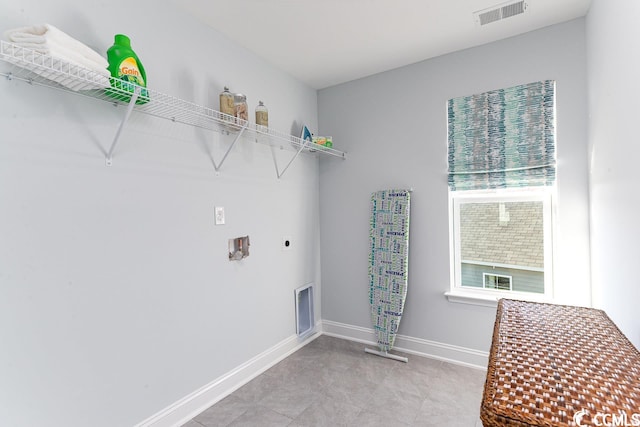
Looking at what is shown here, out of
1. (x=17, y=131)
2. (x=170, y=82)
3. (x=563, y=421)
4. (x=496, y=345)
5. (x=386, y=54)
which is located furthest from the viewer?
(x=386, y=54)

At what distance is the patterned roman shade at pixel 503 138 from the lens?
86.4 inches

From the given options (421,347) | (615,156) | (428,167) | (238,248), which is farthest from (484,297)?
(238,248)

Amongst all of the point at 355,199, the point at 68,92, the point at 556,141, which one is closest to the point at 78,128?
the point at 68,92

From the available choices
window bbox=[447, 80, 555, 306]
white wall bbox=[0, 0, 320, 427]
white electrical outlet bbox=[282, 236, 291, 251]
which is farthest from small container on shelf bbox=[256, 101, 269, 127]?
window bbox=[447, 80, 555, 306]

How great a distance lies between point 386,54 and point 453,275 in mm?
1884

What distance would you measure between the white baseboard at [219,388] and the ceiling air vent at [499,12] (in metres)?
2.81

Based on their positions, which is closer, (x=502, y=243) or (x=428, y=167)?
(x=502, y=243)

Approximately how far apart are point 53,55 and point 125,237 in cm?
84

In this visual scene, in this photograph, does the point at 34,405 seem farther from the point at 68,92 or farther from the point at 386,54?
the point at 386,54

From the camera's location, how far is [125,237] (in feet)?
5.29

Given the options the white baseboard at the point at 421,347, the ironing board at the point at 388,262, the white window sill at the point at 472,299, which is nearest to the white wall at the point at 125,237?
the white baseboard at the point at 421,347

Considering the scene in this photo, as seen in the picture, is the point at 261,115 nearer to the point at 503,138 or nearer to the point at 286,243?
the point at 286,243

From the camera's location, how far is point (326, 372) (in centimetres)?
240

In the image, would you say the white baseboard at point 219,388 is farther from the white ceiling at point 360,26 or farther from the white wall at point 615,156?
the white ceiling at point 360,26
